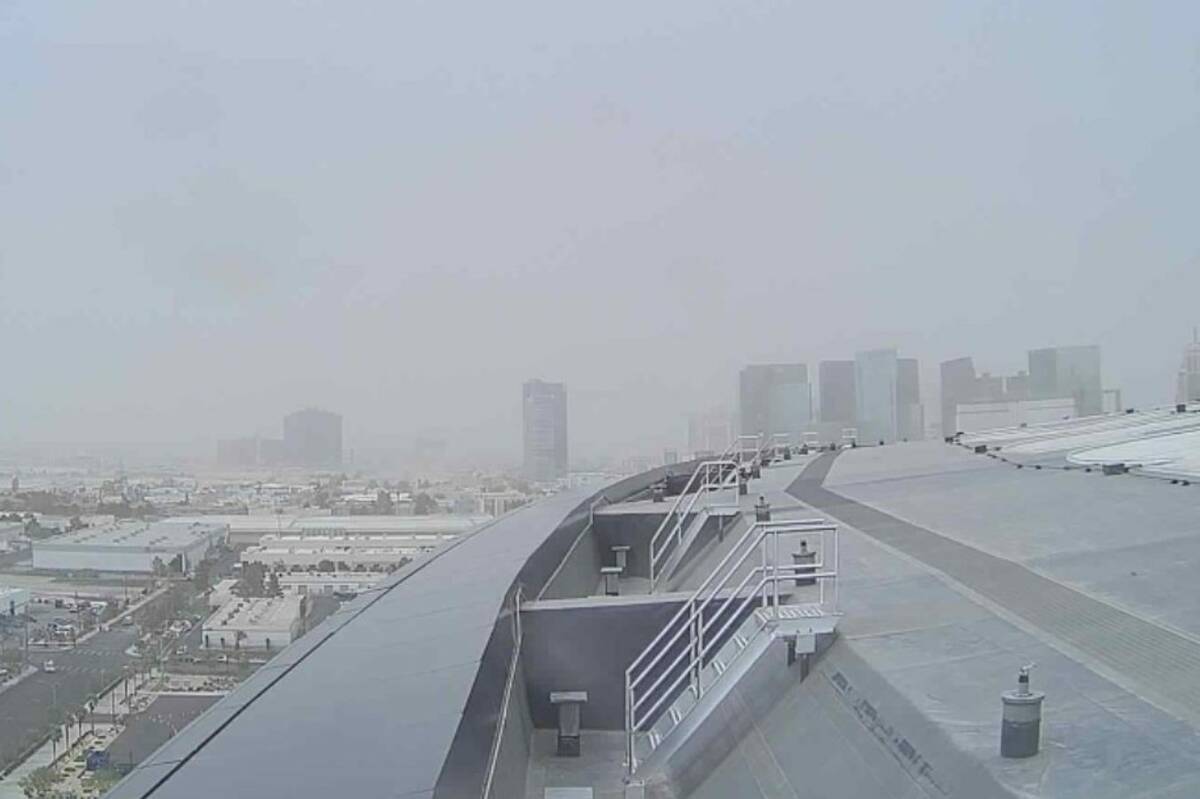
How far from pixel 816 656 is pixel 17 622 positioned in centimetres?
406

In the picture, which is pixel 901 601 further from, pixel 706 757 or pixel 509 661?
pixel 509 661

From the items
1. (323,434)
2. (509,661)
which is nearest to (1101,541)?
(509,661)

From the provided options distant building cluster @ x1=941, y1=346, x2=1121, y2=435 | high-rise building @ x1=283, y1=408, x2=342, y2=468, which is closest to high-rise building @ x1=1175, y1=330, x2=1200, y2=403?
distant building cluster @ x1=941, y1=346, x2=1121, y2=435

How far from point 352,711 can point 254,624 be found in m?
2.38

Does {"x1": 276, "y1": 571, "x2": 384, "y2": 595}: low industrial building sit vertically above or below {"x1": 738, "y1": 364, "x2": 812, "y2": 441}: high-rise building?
below

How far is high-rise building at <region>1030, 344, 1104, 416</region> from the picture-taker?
21.9 metres

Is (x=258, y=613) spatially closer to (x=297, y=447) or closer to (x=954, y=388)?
(x=297, y=447)

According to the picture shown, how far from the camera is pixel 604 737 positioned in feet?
19.1

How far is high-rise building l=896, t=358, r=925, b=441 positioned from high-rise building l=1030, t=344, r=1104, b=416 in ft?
8.10

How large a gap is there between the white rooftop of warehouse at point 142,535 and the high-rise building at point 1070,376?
702 inches

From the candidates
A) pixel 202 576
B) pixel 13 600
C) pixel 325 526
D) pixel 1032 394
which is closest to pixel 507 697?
pixel 13 600

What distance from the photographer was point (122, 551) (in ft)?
23.1

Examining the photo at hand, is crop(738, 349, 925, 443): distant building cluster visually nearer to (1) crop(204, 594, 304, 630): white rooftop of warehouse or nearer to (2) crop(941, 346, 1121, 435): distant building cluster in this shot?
(2) crop(941, 346, 1121, 435): distant building cluster

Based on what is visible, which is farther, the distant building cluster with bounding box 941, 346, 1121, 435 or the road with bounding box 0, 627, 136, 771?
the distant building cluster with bounding box 941, 346, 1121, 435
